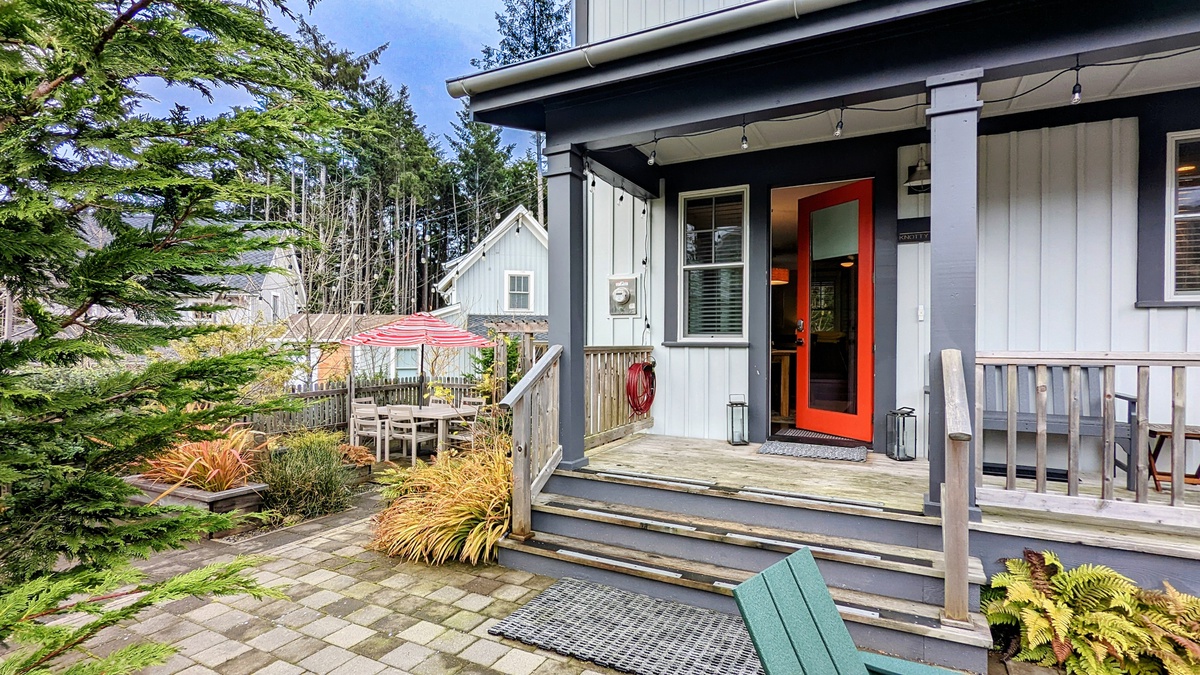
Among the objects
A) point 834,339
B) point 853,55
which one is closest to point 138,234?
point 853,55

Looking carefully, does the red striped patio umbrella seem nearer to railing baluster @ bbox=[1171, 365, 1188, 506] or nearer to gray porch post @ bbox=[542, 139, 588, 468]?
gray porch post @ bbox=[542, 139, 588, 468]

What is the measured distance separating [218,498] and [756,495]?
412 centimetres

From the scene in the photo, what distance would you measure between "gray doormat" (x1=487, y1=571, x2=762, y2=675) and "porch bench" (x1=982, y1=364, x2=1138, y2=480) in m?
2.38

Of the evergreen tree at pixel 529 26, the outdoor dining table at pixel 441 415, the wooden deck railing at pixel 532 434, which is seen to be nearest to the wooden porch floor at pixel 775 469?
the wooden deck railing at pixel 532 434

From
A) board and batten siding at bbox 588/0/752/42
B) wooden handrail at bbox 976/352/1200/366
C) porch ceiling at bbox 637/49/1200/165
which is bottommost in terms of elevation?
wooden handrail at bbox 976/352/1200/366

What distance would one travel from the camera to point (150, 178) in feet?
4.22

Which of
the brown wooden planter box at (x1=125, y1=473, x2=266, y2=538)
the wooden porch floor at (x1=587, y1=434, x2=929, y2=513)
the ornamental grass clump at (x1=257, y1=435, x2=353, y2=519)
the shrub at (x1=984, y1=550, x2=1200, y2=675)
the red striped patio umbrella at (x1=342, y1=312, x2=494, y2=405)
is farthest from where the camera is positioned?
the red striped patio umbrella at (x1=342, y1=312, x2=494, y2=405)

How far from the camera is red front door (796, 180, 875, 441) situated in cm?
487

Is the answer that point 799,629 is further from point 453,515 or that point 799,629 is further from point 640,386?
point 640,386

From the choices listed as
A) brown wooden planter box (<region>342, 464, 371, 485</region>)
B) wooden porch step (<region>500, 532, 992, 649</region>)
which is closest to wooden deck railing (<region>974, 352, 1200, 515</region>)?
wooden porch step (<region>500, 532, 992, 649</region>)

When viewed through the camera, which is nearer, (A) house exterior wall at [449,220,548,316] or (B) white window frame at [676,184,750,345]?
(B) white window frame at [676,184,750,345]

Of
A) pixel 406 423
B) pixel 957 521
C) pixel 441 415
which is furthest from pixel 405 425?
pixel 957 521

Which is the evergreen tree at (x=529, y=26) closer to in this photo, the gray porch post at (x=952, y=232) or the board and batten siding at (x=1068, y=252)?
the board and batten siding at (x=1068, y=252)

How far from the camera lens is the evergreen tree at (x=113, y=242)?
1191 mm
